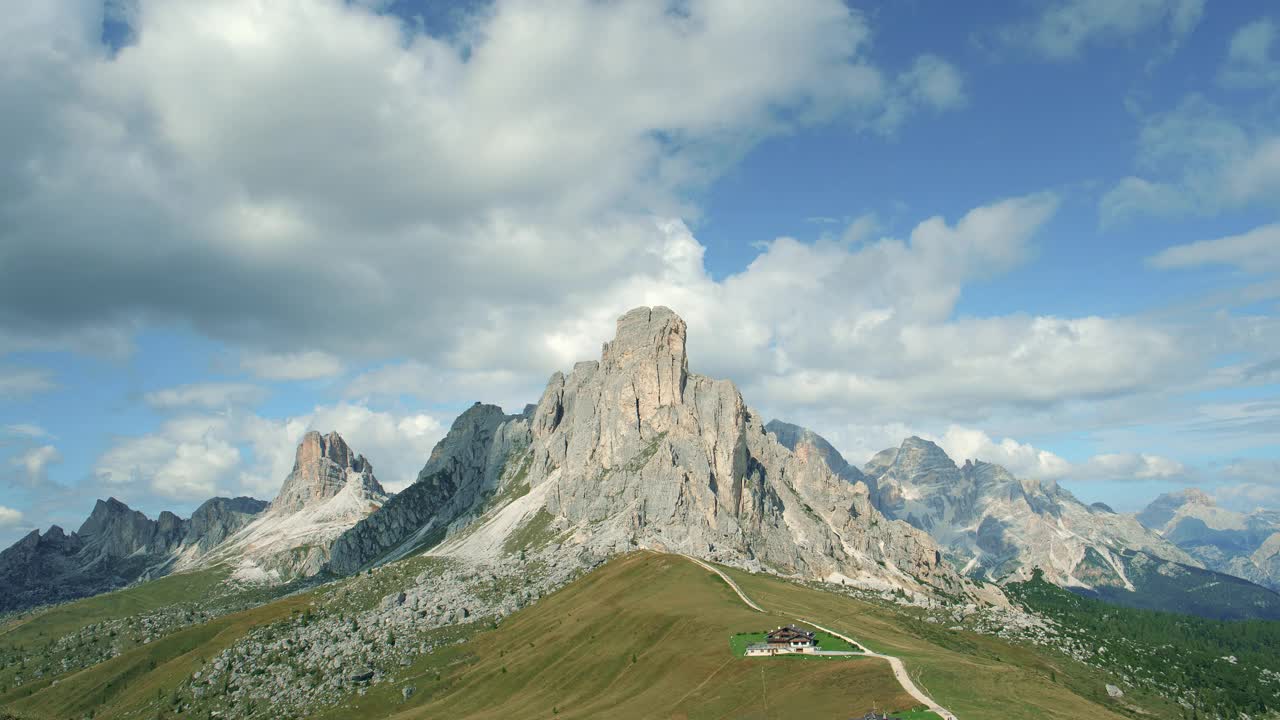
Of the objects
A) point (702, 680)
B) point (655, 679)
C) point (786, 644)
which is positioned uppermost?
point (786, 644)

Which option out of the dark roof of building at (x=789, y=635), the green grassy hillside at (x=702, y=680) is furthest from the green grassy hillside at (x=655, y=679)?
the dark roof of building at (x=789, y=635)

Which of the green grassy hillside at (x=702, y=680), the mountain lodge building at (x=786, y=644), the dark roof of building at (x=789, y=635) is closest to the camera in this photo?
the green grassy hillside at (x=702, y=680)

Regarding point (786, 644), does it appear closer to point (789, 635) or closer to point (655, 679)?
point (789, 635)

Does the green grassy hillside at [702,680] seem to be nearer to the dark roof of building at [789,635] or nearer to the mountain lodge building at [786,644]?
the mountain lodge building at [786,644]

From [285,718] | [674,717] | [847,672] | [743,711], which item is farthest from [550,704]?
[285,718]

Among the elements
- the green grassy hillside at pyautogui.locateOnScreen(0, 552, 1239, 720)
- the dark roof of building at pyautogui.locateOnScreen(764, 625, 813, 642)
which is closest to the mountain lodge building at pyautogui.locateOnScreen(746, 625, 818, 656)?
the dark roof of building at pyautogui.locateOnScreen(764, 625, 813, 642)

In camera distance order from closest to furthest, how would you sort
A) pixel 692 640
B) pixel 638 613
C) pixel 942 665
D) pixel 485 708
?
pixel 942 665 → pixel 692 640 → pixel 485 708 → pixel 638 613

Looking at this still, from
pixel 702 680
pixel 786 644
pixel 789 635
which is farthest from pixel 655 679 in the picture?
pixel 789 635

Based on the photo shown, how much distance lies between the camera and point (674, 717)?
119125mm

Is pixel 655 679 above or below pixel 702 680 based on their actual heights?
below

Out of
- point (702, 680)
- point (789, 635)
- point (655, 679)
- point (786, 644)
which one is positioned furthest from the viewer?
point (655, 679)

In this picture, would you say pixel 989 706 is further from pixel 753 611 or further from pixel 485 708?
pixel 485 708

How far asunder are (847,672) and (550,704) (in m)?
70.1

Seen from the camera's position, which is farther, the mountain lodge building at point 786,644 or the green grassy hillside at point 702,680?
the mountain lodge building at point 786,644
